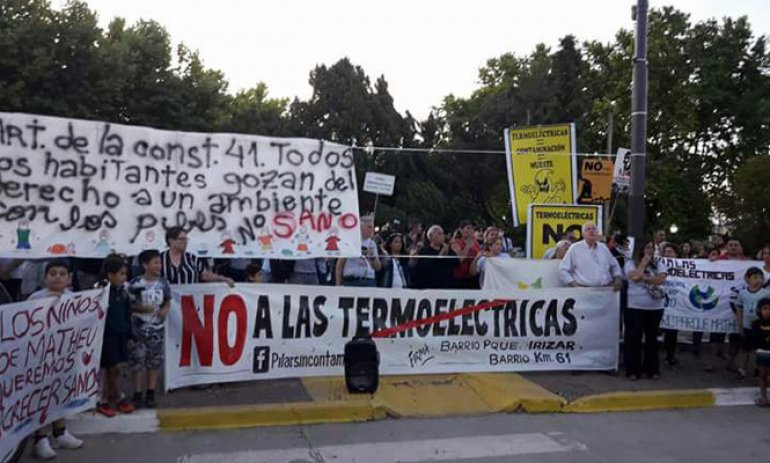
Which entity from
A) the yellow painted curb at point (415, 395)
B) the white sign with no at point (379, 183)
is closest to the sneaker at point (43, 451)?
the yellow painted curb at point (415, 395)

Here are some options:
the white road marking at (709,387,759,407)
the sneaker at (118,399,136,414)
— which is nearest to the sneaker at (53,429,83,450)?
the sneaker at (118,399,136,414)

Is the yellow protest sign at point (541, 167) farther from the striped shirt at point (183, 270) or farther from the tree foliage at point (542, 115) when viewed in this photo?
the tree foliage at point (542, 115)

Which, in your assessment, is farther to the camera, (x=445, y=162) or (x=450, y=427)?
(x=445, y=162)

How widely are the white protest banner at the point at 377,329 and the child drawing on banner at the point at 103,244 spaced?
30.1 inches

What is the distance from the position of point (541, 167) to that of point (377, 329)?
4155 millimetres

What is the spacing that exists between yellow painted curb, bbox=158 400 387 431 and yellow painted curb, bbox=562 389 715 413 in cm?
200

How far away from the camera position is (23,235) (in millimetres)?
6641

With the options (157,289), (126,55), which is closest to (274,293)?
(157,289)

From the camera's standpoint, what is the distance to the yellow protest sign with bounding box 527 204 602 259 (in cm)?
971

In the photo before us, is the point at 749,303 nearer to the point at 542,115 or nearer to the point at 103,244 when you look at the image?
the point at 103,244

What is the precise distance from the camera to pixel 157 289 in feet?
21.5

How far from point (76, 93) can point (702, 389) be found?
849 inches

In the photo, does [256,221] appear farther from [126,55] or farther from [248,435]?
[126,55]

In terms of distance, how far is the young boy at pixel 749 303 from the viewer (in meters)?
8.09
